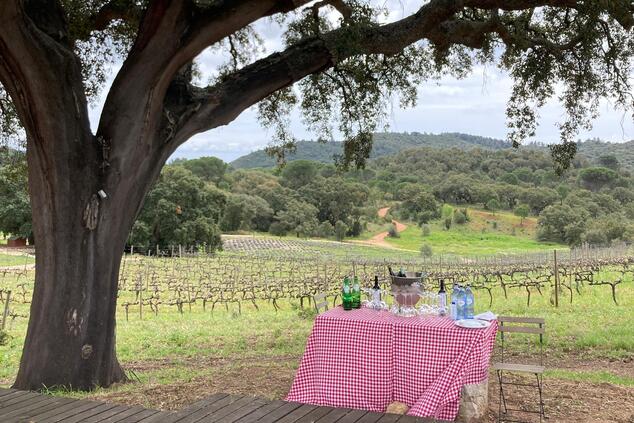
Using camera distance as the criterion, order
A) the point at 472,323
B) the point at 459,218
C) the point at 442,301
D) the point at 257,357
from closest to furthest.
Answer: the point at 472,323 → the point at 442,301 → the point at 257,357 → the point at 459,218

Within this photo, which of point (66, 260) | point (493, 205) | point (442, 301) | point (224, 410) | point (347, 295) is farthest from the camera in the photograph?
point (493, 205)

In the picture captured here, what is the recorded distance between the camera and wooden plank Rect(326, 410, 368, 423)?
345 centimetres

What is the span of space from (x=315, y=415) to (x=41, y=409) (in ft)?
6.06

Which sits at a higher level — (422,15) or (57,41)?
(422,15)

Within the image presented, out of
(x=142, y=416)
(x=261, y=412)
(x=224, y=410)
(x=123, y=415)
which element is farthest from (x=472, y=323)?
(x=123, y=415)

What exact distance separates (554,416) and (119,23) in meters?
7.14

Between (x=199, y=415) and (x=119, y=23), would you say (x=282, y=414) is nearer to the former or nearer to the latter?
(x=199, y=415)

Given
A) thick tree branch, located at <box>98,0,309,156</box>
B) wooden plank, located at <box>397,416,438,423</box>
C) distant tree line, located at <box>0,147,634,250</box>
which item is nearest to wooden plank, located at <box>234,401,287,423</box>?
wooden plank, located at <box>397,416,438,423</box>

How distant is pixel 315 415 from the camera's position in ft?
11.7

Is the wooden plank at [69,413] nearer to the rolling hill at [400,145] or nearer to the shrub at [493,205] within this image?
the shrub at [493,205]

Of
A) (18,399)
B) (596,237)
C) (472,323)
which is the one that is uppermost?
(472,323)

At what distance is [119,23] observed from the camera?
303 inches

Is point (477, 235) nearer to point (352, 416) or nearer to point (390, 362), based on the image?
point (390, 362)

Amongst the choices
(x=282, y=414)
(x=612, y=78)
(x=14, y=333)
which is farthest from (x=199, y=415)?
(x=14, y=333)
